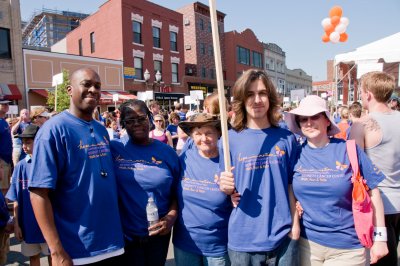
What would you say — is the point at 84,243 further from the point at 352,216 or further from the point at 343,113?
the point at 343,113

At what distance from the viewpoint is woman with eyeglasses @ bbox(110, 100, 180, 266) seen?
2293 millimetres

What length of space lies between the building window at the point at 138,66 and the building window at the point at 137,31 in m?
1.35

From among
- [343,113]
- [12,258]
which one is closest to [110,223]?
[12,258]

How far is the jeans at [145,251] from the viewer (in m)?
2.31

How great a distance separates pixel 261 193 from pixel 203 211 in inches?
18.1

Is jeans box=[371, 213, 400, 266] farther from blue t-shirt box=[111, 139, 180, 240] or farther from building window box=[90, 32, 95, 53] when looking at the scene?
building window box=[90, 32, 95, 53]

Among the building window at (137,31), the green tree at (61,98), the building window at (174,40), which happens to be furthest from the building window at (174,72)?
the green tree at (61,98)

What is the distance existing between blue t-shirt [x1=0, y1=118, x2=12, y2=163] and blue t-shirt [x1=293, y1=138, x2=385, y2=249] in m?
5.89

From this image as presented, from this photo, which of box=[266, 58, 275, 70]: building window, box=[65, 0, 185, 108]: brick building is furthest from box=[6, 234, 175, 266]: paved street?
box=[266, 58, 275, 70]: building window

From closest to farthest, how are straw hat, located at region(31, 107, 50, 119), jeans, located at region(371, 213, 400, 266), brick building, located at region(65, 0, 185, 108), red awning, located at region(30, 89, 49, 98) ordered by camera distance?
jeans, located at region(371, 213, 400, 266) → straw hat, located at region(31, 107, 50, 119) → red awning, located at region(30, 89, 49, 98) → brick building, located at region(65, 0, 185, 108)

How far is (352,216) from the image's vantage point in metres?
2.07

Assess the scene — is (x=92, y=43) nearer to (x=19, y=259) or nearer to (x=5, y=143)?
(x=5, y=143)

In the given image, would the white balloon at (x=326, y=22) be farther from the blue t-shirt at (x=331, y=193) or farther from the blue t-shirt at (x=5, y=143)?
the blue t-shirt at (x=5, y=143)

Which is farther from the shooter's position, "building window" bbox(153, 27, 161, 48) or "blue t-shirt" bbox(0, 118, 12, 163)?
"building window" bbox(153, 27, 161, 48)
